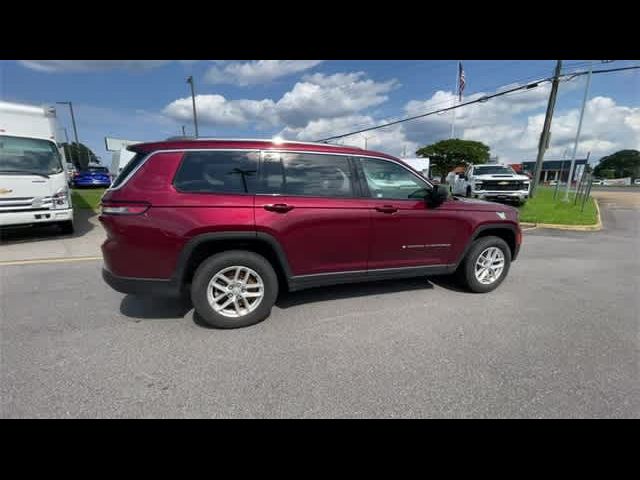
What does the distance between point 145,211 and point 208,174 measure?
2.11 feet

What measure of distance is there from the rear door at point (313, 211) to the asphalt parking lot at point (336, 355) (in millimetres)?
662

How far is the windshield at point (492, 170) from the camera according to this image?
13.7 metres

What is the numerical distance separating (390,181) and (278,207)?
1377 millimetres

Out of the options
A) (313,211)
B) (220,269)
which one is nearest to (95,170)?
(220,269)

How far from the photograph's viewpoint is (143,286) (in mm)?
2793

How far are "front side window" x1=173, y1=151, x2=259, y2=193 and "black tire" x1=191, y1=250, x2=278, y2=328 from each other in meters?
0.64

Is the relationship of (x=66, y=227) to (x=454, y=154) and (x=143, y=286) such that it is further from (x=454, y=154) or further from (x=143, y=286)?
(x=454, y=154)

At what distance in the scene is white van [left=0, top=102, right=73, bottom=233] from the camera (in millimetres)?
6129

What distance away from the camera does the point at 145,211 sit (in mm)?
2660

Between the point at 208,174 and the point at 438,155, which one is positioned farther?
the point at 438,155
